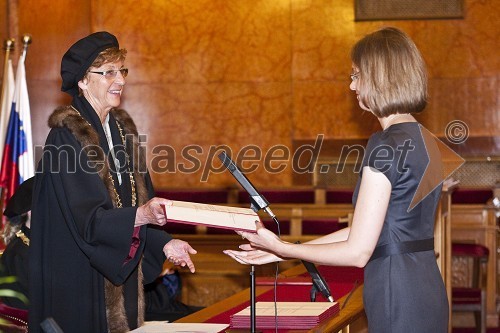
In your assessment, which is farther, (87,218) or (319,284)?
→ (319,284)

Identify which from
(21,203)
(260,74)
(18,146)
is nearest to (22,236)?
(21,203)

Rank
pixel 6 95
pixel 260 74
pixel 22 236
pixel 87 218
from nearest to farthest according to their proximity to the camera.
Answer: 1. pixel 87 218
2. pixel 22 236
3. pixel 6 95
4. pixel 260 74

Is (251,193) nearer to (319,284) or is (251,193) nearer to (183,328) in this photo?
(183,328)

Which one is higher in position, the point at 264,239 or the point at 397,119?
the point at 397,119

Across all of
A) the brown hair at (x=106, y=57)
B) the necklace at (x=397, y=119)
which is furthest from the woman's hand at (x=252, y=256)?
the brown hair at (x=106, y=57)

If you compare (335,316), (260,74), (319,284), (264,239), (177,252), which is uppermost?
(260,74)

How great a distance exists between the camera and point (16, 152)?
296 inches

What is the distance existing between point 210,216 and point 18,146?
5074 mm

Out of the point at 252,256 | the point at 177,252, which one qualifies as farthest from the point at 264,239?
the point at 177,252

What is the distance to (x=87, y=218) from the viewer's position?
136 inches

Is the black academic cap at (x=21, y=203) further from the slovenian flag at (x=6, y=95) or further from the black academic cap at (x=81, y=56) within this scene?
the slovenian flag at (x=6, y=95)

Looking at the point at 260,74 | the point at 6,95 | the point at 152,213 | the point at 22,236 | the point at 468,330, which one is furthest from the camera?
the point at 260,74

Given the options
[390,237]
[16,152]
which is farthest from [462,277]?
[390,237]

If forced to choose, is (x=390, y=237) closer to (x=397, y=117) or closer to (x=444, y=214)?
(x=397, y=117)
